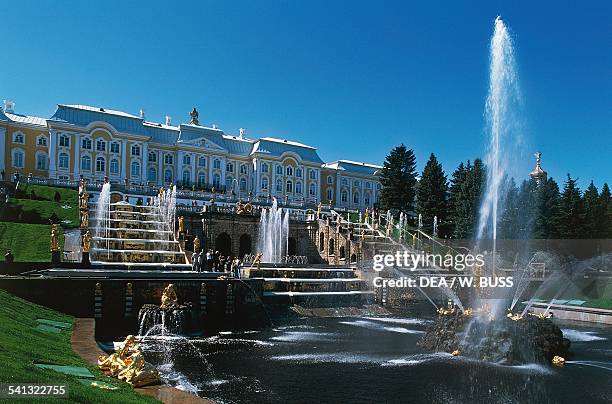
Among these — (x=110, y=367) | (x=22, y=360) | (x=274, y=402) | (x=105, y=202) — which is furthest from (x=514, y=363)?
(x=105, y=202)

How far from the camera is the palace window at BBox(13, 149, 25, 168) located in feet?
189

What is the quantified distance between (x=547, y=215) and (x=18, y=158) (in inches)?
2296

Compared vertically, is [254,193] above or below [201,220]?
above

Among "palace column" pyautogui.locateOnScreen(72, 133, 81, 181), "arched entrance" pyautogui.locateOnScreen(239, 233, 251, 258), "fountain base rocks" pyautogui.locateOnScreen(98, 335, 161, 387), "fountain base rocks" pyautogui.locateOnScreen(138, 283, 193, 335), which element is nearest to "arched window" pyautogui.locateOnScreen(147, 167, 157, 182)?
"palace column" pyautogui.locateOnScreen(72, 133, 81, 181)

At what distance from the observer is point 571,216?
51.7 m

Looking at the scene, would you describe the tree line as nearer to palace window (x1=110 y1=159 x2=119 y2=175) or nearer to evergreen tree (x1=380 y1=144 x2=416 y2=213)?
evergreen tree (x1=380 y1=144 x2=416 y2=213)

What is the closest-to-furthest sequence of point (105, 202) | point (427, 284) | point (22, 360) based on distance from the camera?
point (22, 360) < point (427, 284) < point (105, 202)

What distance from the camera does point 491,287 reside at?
106ft

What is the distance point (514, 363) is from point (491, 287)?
18.3 meters

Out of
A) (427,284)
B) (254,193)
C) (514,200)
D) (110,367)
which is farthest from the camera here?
(254,193)

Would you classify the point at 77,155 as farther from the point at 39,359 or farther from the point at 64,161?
the point at 39,359

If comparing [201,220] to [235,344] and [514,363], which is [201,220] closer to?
[235,344]

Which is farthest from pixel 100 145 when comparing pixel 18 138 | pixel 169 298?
pixel 169 298

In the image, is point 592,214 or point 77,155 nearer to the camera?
point 592,214
